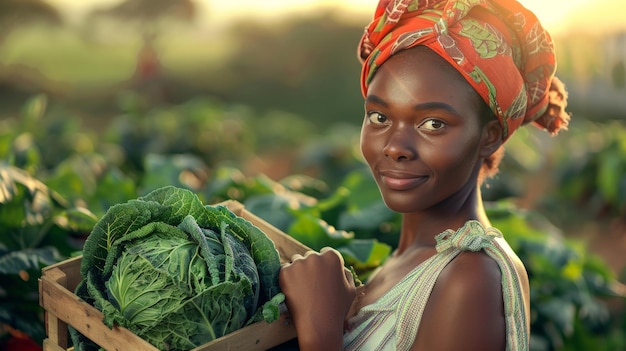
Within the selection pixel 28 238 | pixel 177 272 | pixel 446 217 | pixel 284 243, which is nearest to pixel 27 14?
pixel 28 238

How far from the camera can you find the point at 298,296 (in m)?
2.24

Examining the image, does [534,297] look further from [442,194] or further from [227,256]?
[227,256]

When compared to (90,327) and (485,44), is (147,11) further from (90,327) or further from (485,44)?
(90,327)

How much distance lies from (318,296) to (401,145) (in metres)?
0.52

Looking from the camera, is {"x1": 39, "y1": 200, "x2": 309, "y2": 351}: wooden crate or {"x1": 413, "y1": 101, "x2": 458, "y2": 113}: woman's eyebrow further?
{"x1": 413, "y1": 101, "x2": 458, "y2": 113}: woman's eyebrow

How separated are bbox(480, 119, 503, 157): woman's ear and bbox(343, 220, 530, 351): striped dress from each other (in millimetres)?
262

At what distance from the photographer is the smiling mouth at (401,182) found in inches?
95.5

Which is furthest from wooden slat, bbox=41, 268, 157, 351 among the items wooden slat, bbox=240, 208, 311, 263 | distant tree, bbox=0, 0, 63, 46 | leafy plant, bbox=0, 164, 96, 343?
distant tree, bbox=0, 0, 63, 46

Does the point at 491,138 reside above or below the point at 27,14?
above

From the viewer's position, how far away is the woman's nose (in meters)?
2.38

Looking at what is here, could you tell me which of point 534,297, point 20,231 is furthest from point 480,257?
point 534,297

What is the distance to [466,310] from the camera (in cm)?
221

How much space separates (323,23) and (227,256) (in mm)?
15555

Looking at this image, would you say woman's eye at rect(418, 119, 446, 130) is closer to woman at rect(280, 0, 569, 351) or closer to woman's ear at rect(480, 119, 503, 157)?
woman at rect(280, 0, 569, 351)
